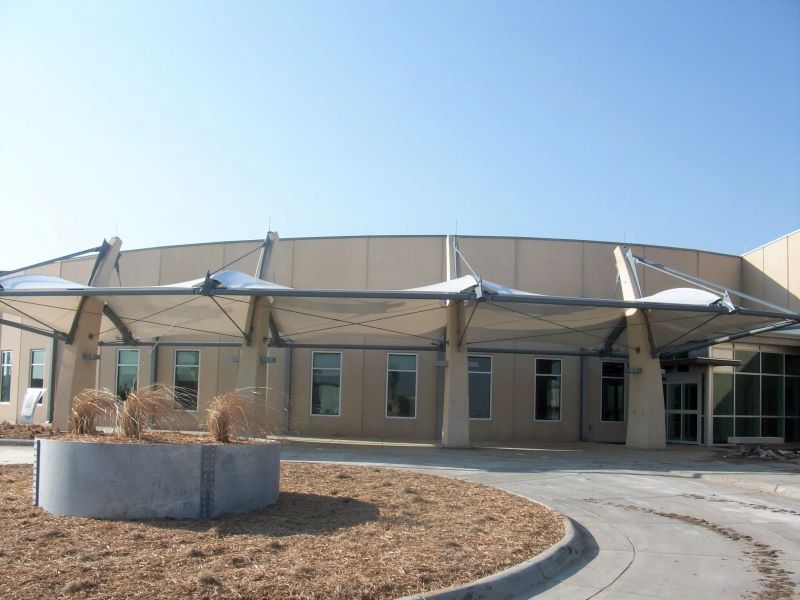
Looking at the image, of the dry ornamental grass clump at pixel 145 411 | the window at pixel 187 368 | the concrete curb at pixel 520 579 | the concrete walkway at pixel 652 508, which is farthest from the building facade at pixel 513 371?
the concrete curb at pixel 520 579

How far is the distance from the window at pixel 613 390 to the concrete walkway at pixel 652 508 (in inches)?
301

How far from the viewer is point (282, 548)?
307 inches

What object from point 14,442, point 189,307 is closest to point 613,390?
point 189,307

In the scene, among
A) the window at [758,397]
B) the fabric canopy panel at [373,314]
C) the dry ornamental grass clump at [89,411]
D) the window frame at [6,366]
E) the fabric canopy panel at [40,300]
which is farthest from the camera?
the window frame at [6,366]

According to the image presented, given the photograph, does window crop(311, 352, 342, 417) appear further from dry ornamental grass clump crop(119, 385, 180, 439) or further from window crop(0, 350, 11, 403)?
dry ornamental grass clump crop(119, 385, 180, 439)

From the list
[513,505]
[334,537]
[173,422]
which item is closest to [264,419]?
[173,422]

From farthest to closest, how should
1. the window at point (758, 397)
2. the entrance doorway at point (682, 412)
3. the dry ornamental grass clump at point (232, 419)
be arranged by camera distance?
the entrance doorway at point (682, 412) → the window at point (758, 397) → the dry ornamental grass clump at point (232, 419)

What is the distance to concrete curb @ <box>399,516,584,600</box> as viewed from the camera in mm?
6504

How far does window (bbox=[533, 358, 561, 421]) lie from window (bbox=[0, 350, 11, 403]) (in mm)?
26072

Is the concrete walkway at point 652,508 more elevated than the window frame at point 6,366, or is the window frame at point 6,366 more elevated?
the window frame at point 6,366

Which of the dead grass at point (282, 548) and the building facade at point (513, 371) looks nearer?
the dead grass at point (282, 548)

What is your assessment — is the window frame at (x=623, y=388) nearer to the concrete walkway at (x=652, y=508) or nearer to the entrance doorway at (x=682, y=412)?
the entrance doorway at (x=682, y=412)

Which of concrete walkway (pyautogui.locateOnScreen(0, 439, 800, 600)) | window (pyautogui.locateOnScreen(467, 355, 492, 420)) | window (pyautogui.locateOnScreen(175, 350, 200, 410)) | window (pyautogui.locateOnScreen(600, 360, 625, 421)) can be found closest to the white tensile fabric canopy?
window (pyautogui.locateOnScreen(467, 355, 492, 420))

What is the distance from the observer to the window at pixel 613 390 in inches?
1315
